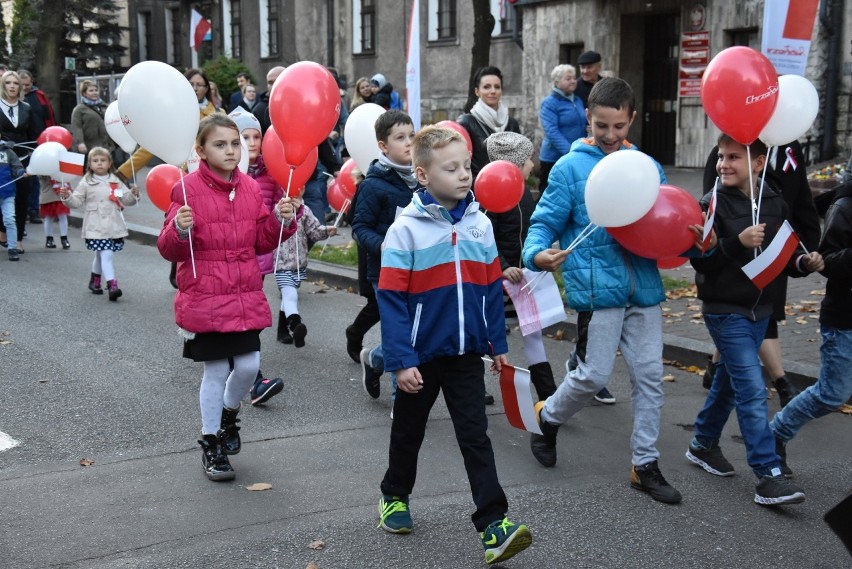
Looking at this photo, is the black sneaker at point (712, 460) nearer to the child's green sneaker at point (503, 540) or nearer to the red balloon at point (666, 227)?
the red balloon at point (666, 227)

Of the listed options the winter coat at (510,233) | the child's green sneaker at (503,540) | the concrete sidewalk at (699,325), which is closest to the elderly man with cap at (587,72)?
the concrete sidewalk at (699,325)

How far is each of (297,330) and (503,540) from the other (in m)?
4.07

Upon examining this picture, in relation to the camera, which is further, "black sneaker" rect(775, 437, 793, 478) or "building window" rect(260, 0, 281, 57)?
"building window" rect(260, 0, 281, 57)

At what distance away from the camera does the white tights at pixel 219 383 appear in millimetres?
5273

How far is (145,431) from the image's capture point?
6.02 m

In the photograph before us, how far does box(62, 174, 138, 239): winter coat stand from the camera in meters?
10.7

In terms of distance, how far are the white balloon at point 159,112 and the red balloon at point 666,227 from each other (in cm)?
225

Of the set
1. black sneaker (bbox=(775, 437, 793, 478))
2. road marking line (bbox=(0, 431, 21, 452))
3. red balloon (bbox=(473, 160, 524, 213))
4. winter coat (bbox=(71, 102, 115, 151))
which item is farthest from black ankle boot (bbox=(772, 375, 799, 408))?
winter coat (bbox=(71, 102, 115, 151))

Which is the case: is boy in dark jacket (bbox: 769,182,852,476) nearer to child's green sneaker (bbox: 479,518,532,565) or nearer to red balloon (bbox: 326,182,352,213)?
child's green sneaker (bbox: 479,518,532,565)

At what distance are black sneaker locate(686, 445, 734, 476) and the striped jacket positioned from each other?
169cm

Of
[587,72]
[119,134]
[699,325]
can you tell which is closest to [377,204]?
[119,134]

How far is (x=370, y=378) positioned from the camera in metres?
6.64

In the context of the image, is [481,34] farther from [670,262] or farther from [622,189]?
[622,189]

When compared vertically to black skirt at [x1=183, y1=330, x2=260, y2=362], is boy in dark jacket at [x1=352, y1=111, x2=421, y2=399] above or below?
above
